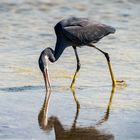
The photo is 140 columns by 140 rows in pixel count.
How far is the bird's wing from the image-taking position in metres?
11.7

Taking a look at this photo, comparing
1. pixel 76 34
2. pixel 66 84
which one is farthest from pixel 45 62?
pixel 76 34

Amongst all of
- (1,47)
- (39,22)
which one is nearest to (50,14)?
(39,22)

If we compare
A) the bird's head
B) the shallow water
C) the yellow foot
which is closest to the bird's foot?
the yellow foot

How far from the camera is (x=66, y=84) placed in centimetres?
1130

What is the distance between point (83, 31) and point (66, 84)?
3.67 ft

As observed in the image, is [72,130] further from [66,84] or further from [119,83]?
[66,84]

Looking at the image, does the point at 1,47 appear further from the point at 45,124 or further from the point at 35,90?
the point at 45,124

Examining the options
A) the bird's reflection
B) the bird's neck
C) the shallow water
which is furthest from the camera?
the bird's neck

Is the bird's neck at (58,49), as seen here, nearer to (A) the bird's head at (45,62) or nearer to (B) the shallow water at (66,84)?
(A) the bird's head at (45,62)

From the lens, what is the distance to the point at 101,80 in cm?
1137

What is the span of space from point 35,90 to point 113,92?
1.23 meters

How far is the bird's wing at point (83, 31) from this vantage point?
11.7 meters

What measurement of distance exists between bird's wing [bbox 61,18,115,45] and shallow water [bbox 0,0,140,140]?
560 mm

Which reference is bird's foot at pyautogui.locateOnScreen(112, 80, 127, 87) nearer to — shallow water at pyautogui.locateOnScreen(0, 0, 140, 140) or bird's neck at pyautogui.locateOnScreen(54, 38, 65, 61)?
shallow water at pyautogui.locateOnScreen(0, 0, 140, 140)
